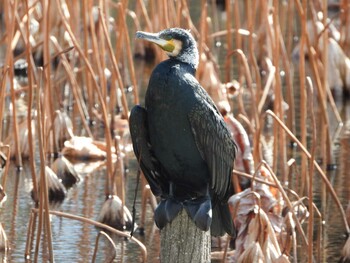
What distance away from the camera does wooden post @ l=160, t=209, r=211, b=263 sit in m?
4.07

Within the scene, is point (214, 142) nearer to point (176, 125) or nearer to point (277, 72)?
point (176, 125)

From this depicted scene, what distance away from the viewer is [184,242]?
409 centimetres

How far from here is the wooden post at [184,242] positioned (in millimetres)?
4066

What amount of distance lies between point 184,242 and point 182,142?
0.47 meters

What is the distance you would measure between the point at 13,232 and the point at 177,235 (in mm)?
2571

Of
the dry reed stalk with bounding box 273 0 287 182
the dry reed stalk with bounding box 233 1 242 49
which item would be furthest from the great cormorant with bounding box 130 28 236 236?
the dry reed stalk with bounding box 233 1 242 49

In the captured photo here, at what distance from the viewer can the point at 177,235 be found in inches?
163

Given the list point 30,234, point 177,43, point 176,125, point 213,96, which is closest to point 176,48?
point 177,43

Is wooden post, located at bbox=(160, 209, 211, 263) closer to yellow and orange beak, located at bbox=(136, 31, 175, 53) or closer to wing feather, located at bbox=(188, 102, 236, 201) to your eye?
wing feather, located at bbox=(188, 102, 236, 201)

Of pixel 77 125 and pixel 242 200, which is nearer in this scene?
pixel 242 200

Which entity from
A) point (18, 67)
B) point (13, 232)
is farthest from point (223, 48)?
point (13, 232)

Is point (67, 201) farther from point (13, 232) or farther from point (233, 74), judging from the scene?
point (233, 74)

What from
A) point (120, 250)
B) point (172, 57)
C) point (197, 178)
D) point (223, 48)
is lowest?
point (120, 250)

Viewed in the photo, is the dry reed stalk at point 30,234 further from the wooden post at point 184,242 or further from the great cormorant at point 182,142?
the wooden post at point 184,242
